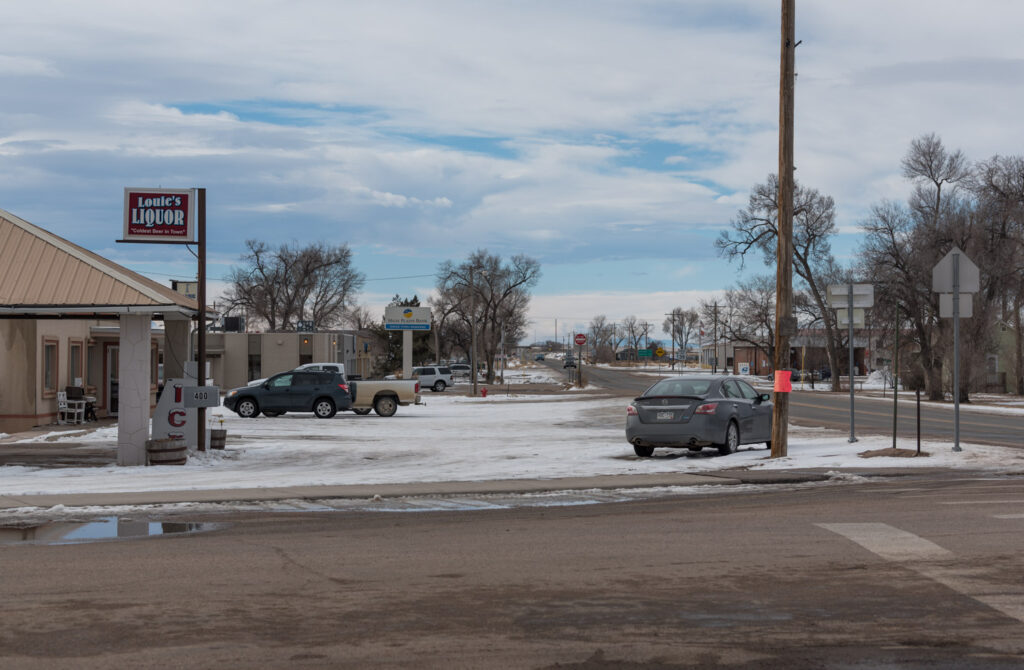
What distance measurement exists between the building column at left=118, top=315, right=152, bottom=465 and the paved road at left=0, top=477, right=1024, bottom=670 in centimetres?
711

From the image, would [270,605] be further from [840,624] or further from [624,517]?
[624,517]

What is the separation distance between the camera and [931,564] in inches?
315

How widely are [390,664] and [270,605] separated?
166 centimetres

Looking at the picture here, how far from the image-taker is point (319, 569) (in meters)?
8.04

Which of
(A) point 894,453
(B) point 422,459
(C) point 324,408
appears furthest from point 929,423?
(C) point 324,408

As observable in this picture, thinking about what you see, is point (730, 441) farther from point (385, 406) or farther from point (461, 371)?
point (461, 371)

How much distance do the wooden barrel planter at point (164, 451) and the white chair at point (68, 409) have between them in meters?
12.5

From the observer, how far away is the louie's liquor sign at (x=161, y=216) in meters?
18.1

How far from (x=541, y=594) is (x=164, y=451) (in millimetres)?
11587

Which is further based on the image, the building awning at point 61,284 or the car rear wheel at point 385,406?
the car rear wheel at point 385,406

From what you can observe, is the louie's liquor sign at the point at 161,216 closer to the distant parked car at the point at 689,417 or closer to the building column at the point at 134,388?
the building column at the point at 134,388

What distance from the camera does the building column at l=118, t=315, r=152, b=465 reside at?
16969mm

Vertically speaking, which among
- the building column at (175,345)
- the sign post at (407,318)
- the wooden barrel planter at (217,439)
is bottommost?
the wooden barrel planter at (217,439)

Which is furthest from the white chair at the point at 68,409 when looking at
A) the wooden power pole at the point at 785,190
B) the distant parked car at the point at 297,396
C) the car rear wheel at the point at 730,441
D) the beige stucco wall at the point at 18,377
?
the wooden power pole at the point at 785,190
